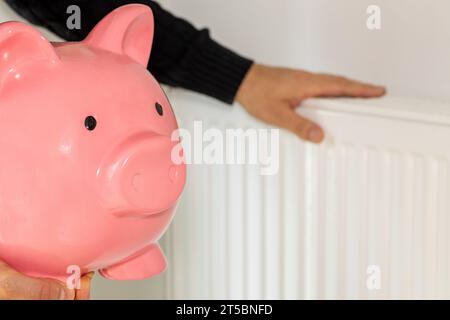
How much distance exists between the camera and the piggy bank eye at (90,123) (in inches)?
32.4

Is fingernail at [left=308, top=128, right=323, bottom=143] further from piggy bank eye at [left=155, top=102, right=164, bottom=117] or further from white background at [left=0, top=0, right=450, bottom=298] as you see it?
piggy bank eye at [left=155, top=102, right=164, bottom=117]

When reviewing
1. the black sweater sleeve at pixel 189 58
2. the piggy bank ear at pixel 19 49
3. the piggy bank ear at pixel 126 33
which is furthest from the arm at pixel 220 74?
the piggy bank ear at pixel 19 49

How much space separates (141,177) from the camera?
83 centimetres

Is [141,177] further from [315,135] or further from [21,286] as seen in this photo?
[315,135]

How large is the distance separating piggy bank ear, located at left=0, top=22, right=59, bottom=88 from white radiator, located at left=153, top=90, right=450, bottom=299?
1.68ft

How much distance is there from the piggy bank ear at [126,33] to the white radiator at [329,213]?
38 centimetres

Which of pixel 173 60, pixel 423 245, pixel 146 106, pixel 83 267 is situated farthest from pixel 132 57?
pixel 423 245

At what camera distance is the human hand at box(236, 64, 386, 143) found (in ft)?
4.12

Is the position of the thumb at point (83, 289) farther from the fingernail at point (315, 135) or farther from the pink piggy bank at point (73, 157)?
the fingernail at point (315, 135)

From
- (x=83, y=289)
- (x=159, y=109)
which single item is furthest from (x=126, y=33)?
(x=83, y=289)

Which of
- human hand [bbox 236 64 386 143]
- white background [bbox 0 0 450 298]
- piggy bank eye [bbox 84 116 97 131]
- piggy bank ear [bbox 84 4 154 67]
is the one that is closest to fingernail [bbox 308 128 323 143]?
human hand [bbox 236 64 386 143]

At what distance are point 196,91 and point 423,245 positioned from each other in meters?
0.40

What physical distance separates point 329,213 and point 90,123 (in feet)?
1.79

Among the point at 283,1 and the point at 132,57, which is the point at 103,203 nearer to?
the point at 132,57
